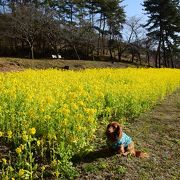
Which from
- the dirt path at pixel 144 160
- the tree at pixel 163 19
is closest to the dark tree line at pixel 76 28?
the tree at pixel 163 19

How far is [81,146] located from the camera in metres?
5.41

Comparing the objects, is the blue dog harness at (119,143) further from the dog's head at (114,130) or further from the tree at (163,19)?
the tree at (163,19)

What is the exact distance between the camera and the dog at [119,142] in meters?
5.34

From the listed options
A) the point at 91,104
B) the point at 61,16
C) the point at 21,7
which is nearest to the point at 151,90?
the point at 91,104

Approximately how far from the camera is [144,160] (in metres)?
5.62

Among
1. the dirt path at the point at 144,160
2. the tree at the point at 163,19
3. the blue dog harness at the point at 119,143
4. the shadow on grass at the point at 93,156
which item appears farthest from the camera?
the tree at the point at 163,19

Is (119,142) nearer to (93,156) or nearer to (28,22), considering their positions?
(93,156)

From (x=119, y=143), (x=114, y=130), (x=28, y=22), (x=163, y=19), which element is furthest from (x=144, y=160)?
(x=163, y=19)

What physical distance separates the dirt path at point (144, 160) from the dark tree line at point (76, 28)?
26609 millimetres

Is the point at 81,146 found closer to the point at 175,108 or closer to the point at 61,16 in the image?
the point at 175,108

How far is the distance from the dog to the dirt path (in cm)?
12

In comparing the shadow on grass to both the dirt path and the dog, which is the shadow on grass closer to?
the dirt path

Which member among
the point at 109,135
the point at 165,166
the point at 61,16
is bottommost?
the point at 165,166

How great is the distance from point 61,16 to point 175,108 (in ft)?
105
